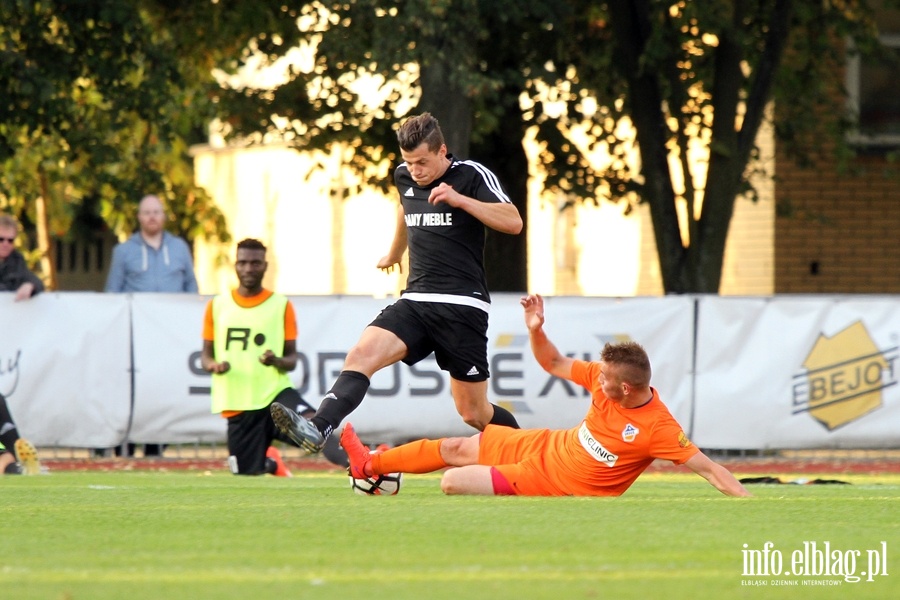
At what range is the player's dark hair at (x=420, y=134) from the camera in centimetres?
823

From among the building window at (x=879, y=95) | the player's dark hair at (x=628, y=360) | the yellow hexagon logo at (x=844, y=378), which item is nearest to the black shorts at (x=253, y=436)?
the player's dark hair at (x=628, y=360)

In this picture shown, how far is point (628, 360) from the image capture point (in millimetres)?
8008

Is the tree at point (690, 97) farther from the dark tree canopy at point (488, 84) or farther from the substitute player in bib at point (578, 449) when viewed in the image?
the substitute player in bib at point (578, 449)

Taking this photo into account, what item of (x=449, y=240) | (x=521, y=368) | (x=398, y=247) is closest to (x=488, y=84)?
(x=521, y=368)

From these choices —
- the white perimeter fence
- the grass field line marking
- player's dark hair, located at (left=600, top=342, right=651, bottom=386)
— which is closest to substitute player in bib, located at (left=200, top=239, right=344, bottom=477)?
the white perimeter fence

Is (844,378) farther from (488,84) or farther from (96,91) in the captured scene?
(96,91)

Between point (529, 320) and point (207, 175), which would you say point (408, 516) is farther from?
point (207, 175)

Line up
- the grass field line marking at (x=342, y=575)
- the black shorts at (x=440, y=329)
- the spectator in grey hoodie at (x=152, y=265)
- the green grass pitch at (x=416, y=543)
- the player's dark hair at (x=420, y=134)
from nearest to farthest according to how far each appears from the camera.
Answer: the green grass pitch at (x=416, y=543)
the grass field line marking at (x=342, y=575)
the player's dark hair at (x=420, y=134)
the black shorts at (x=440, y=329)
the spectator in grey hoodie at (x=152, y=265)

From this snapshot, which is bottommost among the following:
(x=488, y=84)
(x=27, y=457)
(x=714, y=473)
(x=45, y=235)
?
(x=27, y=457)

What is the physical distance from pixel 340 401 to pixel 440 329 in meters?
0.65

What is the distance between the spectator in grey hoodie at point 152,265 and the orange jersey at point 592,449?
647 cm

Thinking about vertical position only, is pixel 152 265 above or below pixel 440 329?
above

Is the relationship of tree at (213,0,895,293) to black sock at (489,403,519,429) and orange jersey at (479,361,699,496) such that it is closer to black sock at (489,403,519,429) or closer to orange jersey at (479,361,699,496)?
black sock at (489,403,519,429)

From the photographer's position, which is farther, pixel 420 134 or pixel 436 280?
pixel 436 280
